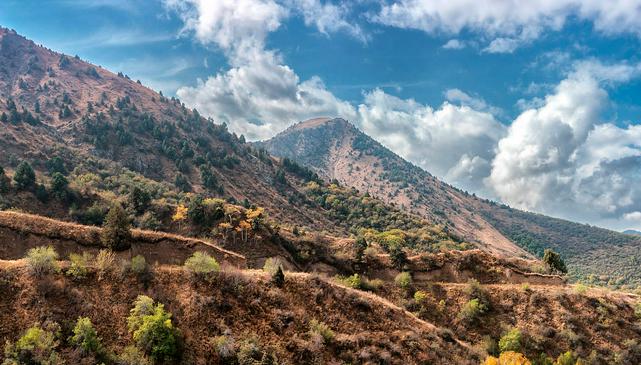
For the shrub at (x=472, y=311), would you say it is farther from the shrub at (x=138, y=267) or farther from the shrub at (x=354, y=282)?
the shrub at (x=138, y=267)

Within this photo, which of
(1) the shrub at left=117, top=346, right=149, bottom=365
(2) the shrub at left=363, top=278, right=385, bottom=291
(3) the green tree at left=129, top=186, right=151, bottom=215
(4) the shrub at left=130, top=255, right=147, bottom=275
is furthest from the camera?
(3) the green tree at left=129, top=186, right=151, bottom=215

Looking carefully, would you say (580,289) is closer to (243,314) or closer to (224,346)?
(243,314)

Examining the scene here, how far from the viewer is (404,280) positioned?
52.7 m

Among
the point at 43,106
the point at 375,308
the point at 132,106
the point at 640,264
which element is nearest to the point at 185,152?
the point at 132,106

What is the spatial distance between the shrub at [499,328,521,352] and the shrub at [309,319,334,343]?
67.1 feet

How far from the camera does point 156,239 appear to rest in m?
40.6

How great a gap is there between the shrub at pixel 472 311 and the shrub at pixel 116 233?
119ft

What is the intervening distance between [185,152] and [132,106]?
48.9m

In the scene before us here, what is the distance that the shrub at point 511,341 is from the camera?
43688mm

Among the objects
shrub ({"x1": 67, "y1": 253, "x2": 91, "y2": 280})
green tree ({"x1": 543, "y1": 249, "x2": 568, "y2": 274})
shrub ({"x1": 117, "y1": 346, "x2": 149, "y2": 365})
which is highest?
green tree ({"x1": 543, "y1": 249, "x2": 568, "y2": 274})

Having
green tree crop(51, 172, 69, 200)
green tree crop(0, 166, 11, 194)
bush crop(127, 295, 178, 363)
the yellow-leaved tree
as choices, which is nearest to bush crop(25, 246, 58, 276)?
bush crop(127, 295, 178, 363)

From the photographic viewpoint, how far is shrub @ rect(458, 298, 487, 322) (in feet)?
157

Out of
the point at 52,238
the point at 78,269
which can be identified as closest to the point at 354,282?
the point at 78,269

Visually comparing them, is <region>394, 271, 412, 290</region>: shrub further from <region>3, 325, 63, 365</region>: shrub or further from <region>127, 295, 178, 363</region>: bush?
<region>3, 325, 63, 365</region>: shrub
